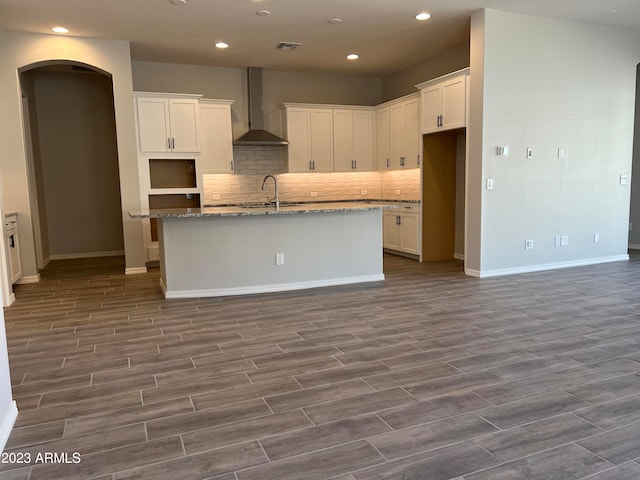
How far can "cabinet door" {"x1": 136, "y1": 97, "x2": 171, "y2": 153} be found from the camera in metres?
6.72

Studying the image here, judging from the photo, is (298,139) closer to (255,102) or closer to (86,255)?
(255,102)

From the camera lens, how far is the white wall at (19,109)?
5.88m

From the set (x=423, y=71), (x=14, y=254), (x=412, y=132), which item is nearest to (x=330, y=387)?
(x=14, y=254)

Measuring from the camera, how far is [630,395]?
263 centimetres

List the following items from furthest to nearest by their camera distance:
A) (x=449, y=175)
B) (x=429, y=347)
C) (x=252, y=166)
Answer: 1. (x=252, y=166)
2. (x=449, y=175)
3. (x=429, y=347)

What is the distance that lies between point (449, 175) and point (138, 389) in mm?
5802

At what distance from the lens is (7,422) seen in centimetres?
230

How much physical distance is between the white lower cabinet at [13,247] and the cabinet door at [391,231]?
5380 millimetres

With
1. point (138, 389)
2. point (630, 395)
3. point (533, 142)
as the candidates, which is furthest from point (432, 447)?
point (533, 142)

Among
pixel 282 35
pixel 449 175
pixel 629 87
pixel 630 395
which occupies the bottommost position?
pixel 630 395

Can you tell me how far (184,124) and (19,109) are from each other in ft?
6.72

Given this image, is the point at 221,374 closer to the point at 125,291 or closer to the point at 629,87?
the point at 125,291

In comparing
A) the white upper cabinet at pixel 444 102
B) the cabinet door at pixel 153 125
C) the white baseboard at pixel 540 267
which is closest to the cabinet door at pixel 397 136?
the white upper cabinet at pixel 444 102

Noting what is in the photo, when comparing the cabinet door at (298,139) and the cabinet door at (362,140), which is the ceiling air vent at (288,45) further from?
the cabinet door at (362,140)
